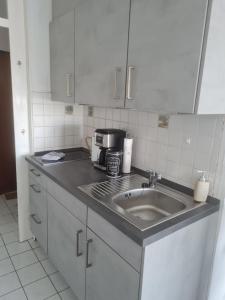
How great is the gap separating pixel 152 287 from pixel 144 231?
27cm

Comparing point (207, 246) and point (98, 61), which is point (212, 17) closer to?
point (98, 61)

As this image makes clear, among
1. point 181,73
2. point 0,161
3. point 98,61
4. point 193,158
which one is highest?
point 98,61

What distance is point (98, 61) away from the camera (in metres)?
1.38

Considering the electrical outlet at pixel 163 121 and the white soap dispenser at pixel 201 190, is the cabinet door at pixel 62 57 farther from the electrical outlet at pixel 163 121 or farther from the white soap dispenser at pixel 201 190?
the white soap dispenser at pixel 201 190

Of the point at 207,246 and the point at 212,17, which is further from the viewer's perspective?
the point at 207,246

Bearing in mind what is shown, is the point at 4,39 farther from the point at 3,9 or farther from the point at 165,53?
the point at 165,53

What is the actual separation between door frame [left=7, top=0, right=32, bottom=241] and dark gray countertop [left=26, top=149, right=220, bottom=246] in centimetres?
15

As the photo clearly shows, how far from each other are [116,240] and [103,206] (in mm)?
178

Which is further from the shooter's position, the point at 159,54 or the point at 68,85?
the point at 68,85

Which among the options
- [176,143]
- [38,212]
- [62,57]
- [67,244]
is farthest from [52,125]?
[176,143]

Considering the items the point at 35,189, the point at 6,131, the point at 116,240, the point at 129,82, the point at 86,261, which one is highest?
the point at 129,82

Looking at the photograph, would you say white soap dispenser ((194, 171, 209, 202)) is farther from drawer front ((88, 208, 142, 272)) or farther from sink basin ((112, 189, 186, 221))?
drawer front ((88, 208, 142, 272))

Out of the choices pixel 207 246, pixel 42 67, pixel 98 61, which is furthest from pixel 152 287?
pixel 42 67

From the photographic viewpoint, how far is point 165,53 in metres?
0.99
